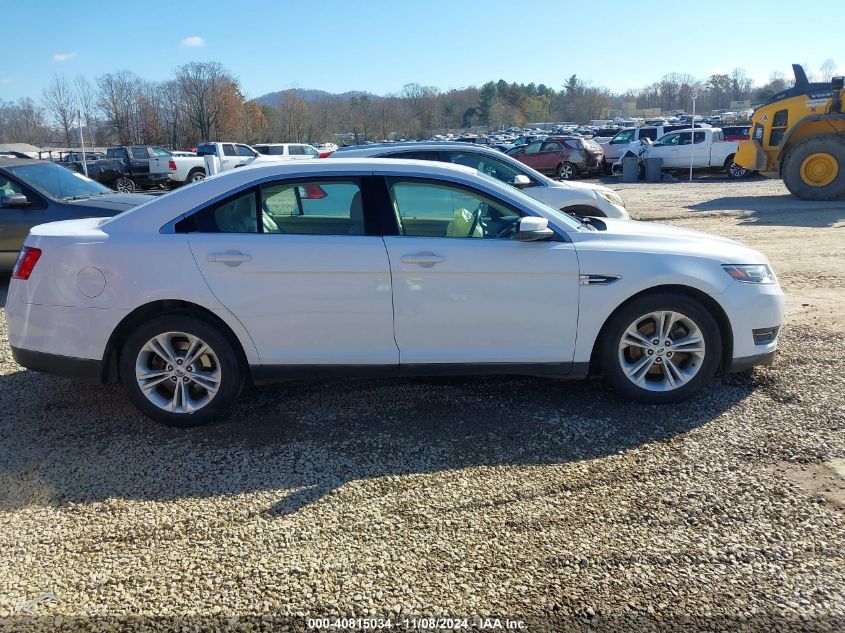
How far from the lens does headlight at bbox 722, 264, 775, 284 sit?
182 inches

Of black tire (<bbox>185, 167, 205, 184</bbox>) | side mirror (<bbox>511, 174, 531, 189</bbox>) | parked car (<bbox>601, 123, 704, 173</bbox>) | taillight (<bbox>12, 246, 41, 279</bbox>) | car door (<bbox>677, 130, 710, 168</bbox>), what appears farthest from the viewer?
parked car (<bbox>601, 123, 704, 173</bbox>)

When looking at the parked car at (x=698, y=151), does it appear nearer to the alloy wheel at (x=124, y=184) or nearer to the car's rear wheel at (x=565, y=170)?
the car's rear wheel at (x=565, y=170)

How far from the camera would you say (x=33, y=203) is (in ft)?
28.2

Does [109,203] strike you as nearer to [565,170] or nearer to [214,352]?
[214,352]

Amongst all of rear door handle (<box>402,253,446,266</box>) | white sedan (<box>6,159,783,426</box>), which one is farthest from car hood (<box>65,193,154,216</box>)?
rear door handle (<box>402,253,446,266</box>)

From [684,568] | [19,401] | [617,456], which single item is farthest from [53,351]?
[684,568]

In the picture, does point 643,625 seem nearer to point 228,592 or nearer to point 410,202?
point 228,592

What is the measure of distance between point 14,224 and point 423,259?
644cm

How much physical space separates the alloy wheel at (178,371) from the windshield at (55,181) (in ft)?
17.9

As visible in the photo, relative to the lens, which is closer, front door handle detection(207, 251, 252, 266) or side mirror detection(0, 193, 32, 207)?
front door handle detection(207, 251, 252, 266)

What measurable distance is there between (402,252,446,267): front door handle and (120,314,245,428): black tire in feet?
4.09

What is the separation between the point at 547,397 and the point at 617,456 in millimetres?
952

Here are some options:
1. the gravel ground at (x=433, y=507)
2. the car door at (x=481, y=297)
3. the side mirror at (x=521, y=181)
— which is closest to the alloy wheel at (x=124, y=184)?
the side mirror at (x=521, y=181)

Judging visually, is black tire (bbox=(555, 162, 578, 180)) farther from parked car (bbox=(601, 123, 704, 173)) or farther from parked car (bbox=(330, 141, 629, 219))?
parked car (bbox=(330, 141, 629, 219))
